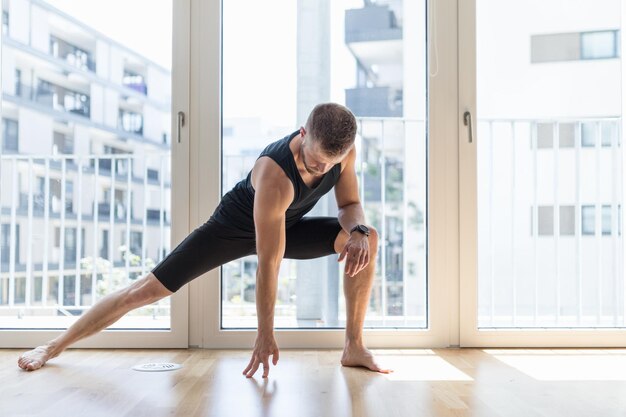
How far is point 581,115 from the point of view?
14.2 ft

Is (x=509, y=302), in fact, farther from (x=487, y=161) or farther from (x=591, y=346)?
(x=591, y=346)

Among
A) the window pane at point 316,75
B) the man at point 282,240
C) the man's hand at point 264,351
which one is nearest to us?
the man's hand at point 264,351

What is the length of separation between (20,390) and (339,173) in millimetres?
1356

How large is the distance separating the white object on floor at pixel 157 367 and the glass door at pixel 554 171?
1976 mm

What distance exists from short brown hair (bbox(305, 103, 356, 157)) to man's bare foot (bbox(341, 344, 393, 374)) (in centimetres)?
88

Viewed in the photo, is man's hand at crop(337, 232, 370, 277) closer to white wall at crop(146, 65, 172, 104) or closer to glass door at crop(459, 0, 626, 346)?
glass door at crop(459, 0, 626, 346)

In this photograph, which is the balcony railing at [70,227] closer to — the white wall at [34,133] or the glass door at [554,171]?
the white wall at [34,133]

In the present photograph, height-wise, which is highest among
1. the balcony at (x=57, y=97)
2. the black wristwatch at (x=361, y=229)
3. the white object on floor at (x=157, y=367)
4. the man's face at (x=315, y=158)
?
the balcony at (x=57, y=97)

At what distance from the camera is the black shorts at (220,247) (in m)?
2.72

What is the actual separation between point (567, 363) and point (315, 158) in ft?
4.53

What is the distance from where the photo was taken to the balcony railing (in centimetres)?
440

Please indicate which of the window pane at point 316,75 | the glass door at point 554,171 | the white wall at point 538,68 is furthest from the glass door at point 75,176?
the glass door at point 554,171

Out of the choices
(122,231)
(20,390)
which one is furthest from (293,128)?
(20,390)

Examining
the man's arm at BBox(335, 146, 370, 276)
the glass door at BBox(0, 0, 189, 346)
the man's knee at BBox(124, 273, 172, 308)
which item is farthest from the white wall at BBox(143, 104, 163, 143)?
the man's arm at BBox(335, 146, 370, 276)
